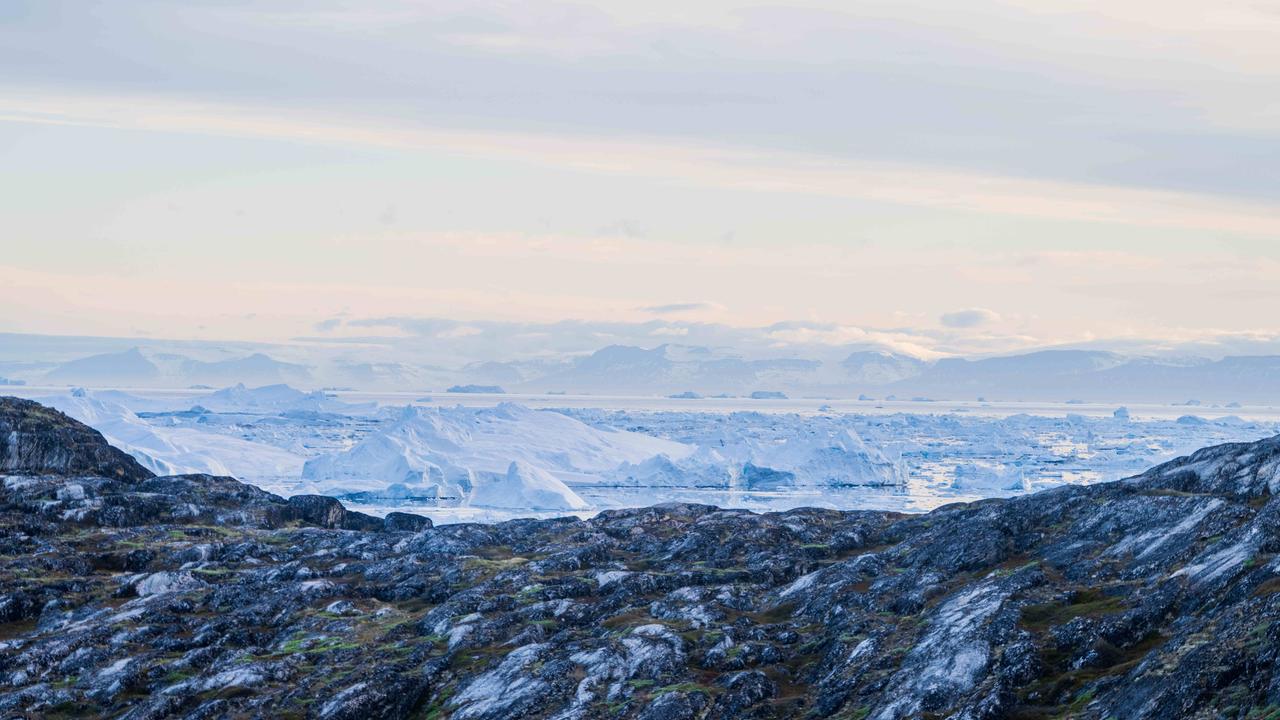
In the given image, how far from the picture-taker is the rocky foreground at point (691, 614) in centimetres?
Answer: 1900

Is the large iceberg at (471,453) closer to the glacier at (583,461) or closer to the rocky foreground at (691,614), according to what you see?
the glacier at (583,461)

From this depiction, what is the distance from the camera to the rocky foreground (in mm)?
19000

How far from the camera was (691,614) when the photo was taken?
27.8 metres

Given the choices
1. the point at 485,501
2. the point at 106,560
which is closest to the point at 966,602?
the point at 106,560

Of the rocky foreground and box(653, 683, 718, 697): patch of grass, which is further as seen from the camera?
box(653, 683, 718, 697): patch of grass

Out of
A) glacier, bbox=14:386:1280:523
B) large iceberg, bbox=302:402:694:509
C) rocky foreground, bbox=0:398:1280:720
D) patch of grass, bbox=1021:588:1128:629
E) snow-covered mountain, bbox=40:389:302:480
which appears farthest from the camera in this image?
snow-covered mountain, bbox=40:389:302:480

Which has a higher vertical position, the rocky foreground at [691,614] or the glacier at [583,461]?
the rocky foreground at [691,614]

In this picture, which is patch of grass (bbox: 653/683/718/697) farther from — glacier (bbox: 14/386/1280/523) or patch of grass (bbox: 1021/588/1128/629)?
glacier (bbox: 14/386/1280/523)

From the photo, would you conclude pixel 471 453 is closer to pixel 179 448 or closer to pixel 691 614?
pixel 179 448

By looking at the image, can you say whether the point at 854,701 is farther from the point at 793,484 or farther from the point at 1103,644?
the point at 793,484

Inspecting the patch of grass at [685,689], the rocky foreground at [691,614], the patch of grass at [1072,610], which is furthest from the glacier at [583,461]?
the patch of grass at [1072,610]

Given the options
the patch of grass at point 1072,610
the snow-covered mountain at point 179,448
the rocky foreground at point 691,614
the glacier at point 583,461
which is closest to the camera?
the rocky foreground at point 691,614

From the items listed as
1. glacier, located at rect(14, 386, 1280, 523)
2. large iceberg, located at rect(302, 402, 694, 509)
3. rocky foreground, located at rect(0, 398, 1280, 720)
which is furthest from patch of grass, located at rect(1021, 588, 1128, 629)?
large iceberg, located at rect(302, 402, 694, 509)

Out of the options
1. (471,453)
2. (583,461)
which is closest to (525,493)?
(471,453)
